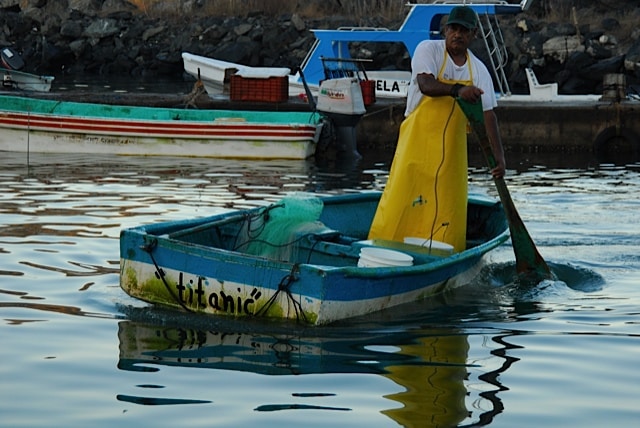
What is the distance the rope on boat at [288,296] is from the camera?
8.59 m

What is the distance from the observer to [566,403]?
288 inches

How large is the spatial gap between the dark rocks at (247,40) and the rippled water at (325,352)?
84.2 ft

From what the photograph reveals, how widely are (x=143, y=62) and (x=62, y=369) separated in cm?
4060

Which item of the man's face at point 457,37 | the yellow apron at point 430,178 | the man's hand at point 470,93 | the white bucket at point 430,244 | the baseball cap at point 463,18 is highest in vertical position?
the baseball cap at point 463,18

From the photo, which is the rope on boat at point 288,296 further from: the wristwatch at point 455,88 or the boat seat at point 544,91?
the boat seat at point 544,91

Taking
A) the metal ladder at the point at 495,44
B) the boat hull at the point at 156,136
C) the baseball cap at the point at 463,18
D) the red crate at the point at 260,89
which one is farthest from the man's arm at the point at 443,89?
the red crate at the point at 260,89

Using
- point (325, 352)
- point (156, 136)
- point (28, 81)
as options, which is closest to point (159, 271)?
point (325, 352)

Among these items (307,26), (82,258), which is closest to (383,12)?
(307,26)

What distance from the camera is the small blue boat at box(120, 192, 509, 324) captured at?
28.5ft

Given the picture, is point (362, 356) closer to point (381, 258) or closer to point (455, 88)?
point (381, 258)

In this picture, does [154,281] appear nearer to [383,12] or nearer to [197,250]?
[197,250]

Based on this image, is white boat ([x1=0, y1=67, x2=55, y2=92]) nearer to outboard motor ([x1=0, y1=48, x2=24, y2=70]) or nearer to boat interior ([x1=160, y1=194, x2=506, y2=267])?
outboard motor ([x1=0, y1=48, x2=24, y2=70])

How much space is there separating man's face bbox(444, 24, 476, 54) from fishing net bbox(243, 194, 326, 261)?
186 cm

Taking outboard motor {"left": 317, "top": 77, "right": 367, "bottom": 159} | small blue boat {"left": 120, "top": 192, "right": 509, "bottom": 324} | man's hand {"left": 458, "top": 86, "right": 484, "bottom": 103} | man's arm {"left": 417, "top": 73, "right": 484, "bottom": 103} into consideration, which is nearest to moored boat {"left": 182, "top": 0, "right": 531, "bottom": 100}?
outboard motor {"left": 317, "top": 77, "right": 367, "bottom": 159}
